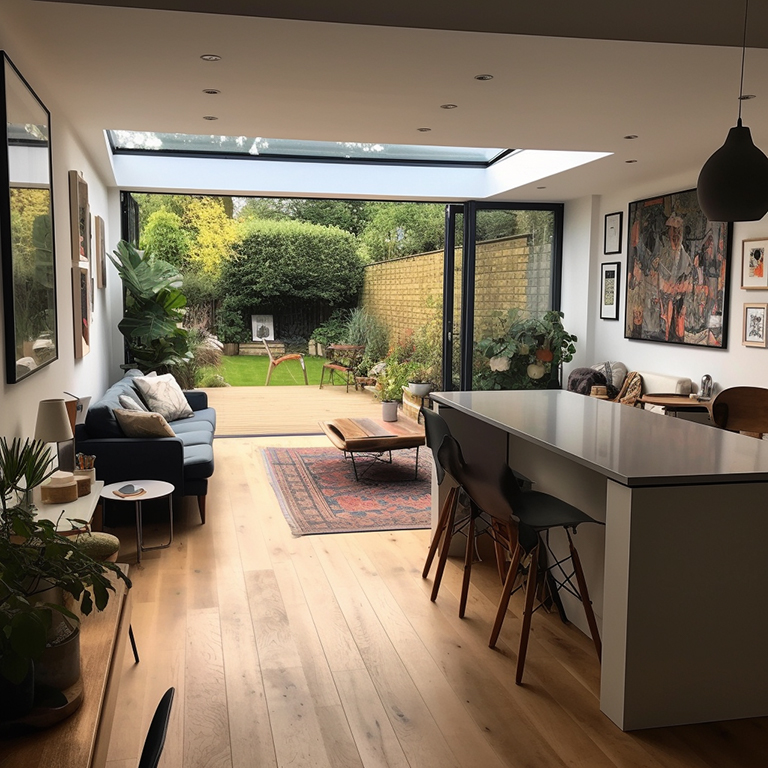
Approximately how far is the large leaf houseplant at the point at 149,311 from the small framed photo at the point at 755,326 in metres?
4.89

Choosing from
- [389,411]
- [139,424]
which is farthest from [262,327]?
[139,424]

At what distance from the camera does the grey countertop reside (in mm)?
2648

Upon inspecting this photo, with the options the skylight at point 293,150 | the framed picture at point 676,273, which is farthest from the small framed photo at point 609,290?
the skylight at point 293,150

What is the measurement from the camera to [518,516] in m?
3.12

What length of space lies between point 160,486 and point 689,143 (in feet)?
13.8

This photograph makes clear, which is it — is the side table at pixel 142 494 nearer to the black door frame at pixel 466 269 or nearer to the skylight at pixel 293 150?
the skylight at pixel 293 150

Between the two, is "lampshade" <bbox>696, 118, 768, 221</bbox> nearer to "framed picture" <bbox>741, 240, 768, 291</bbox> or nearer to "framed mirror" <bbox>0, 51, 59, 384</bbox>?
"framed mirror" <bbox>0, 51, 59, 384</bbox>

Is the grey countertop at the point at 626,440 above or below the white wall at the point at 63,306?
below

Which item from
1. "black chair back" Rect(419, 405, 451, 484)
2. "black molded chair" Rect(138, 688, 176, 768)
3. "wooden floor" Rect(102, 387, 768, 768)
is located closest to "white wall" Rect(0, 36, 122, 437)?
"wooden floor" Rect(102, 387, 768, 768)

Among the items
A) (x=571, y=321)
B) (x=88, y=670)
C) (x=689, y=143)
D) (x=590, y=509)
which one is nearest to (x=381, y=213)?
(x=571, y=321)

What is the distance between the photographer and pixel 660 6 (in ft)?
9.87

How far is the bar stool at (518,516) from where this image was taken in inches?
117

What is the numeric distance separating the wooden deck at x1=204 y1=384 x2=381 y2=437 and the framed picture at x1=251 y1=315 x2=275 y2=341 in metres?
1.92

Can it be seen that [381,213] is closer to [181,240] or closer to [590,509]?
[181,240]
